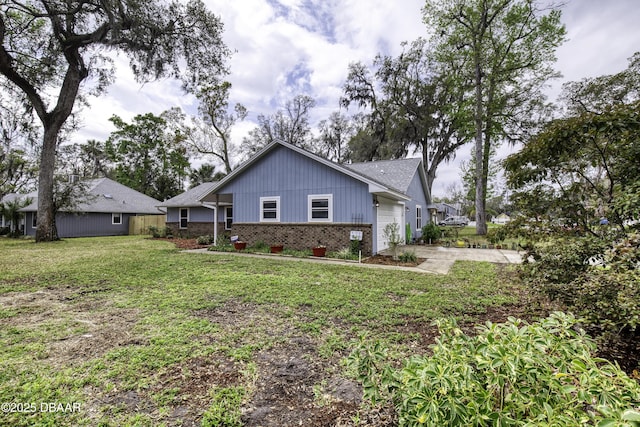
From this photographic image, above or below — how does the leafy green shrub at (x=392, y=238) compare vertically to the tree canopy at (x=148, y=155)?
below

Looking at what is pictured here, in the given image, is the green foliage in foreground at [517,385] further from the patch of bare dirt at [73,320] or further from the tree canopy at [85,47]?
the tree canopy at [85,47]

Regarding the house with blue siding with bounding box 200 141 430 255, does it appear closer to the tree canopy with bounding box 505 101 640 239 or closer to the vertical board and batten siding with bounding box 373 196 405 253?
the vertical board and batten siding with bounding box 373 196 405 253

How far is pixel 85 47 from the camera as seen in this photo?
15.2 meters

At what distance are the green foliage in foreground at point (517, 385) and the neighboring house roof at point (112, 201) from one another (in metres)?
23.9

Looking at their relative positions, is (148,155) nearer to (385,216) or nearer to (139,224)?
(139,224)

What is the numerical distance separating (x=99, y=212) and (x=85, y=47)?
1186cm

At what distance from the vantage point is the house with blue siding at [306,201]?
10328 mm

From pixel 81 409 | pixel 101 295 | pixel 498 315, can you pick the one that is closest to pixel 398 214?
pixel 498 315

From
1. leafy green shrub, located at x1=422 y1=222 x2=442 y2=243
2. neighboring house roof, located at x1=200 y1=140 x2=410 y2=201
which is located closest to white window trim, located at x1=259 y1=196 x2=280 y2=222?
neighboring house roof, located at x1=200 y1=140 x2=410 y2=201

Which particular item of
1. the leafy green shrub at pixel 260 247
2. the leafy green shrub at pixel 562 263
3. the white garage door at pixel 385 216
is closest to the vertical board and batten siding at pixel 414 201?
the white garage door at pixel 385 216

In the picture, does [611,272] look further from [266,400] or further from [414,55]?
[414,55]

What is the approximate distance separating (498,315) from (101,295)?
290 inches

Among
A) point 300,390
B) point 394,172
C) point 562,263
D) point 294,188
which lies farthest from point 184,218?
point 562,263

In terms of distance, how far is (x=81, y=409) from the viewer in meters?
2.30
